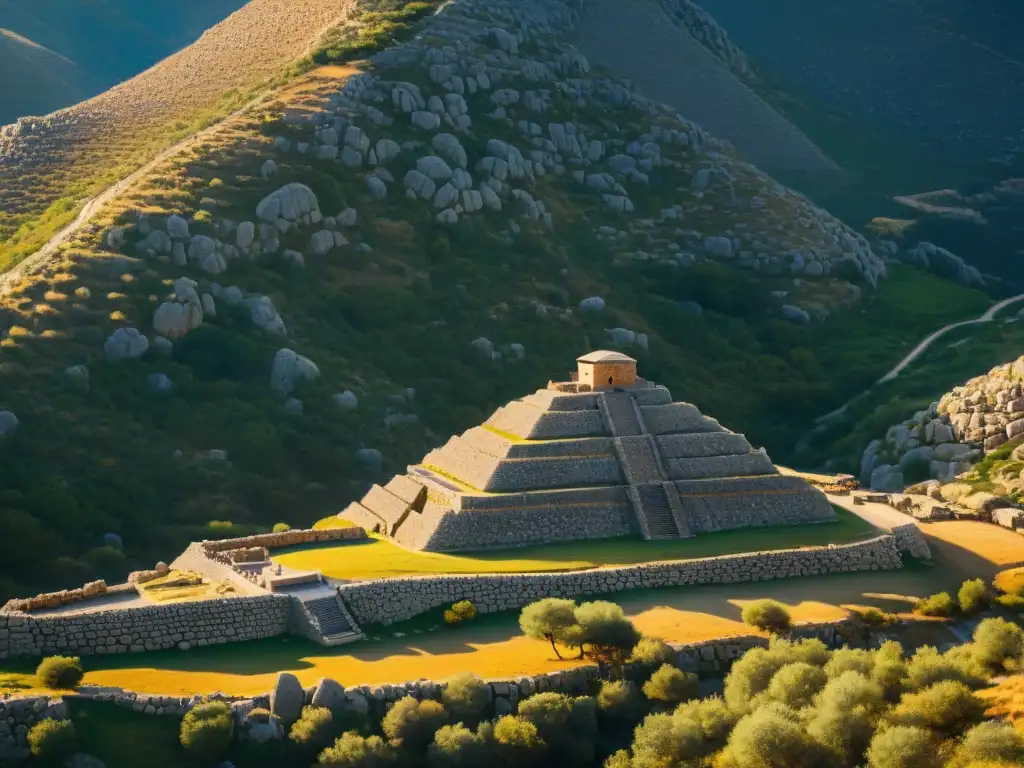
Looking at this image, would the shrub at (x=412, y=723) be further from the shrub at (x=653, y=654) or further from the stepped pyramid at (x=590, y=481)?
the stepped pyramid at (x=590, y=481)

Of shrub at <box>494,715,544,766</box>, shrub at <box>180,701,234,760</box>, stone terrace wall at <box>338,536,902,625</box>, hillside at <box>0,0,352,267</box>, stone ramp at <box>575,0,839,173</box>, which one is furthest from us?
stone ramp at <box>575,0,839,173</box>

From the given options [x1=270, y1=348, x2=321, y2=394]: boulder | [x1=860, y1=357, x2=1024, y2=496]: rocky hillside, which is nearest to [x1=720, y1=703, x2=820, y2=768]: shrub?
[x1=860, y1=357, x2=1024, y2=496]: rocky hillside

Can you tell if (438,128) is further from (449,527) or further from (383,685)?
(383,685)

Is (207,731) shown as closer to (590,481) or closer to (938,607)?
(590,481)

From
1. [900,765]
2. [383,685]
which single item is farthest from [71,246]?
[900,765]

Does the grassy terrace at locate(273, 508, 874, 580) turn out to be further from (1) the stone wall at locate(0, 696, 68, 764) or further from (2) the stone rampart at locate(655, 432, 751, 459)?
(1) the stone wall at locate(0, 696, 68, 764)

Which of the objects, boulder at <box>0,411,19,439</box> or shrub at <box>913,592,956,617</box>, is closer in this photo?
shrub at <box>913,592,956,617</box>

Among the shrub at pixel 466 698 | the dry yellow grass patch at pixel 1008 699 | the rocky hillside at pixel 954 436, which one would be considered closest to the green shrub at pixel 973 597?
the dry yellow grass patch at pixel 1008 699
